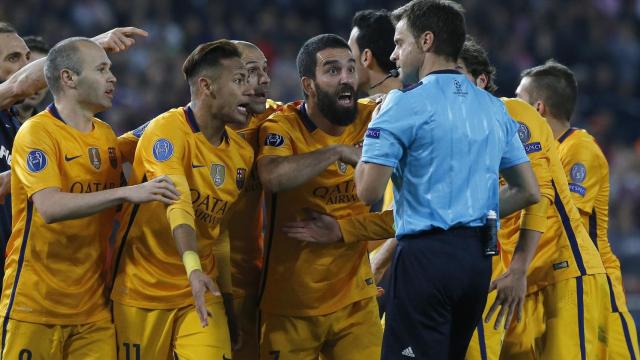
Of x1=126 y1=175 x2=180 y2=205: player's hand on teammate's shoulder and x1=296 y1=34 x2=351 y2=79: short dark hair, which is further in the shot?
x1=296 y1=34 x2=351 y2=79: short dark hair

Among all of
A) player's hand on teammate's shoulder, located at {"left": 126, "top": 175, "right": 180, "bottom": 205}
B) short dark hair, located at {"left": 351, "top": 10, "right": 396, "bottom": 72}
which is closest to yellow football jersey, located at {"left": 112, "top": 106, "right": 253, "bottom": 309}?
player's hand on teammate's shoulder, located at {"left": 126, "top": 175, "right": 180, "bottom": 205}

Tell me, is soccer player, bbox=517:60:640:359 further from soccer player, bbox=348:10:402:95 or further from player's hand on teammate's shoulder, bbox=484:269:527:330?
player's hand on teammate's shoulder, bbox=484:269:527:330

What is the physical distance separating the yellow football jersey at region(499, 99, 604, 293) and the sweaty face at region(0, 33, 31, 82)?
3.27m

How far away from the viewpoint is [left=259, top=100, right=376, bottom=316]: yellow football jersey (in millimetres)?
6609

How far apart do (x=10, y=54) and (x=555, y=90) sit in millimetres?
3710

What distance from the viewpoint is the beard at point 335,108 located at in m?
6.57

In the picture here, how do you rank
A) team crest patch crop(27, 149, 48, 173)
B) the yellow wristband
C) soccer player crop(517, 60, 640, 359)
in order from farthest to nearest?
soccer player crop(517, 60, 640, 359), team crest patch crop(27, 149, 48, 173), the yellow wristband

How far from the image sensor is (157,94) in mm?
16453

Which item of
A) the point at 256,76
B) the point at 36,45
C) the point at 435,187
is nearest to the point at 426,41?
the point at 435,187

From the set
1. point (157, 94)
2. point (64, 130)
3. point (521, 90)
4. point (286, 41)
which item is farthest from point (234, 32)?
point (64, 130)

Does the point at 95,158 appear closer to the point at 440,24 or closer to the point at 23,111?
the point at 23,111

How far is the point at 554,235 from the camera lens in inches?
267

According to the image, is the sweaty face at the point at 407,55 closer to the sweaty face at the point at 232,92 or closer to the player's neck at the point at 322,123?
the sweaty face at the point at 232,92

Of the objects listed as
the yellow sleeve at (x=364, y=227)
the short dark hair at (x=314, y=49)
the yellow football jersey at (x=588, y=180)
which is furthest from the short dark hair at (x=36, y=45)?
the yellow football jersey at (x=588, y=180)
